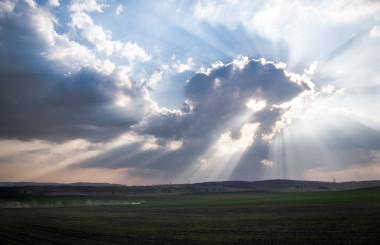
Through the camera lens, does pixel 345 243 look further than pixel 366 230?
No

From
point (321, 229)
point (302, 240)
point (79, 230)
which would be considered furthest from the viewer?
point (79, 230)

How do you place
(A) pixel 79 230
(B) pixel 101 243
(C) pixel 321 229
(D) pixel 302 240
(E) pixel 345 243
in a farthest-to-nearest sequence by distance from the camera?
(A) pixel 79 230, (C) pixel 321 229, (B) pixel 101 243, (D) pixel 302 240, (E) pixel 345 243

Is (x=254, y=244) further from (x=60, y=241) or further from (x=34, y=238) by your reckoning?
(x=34, y=238)

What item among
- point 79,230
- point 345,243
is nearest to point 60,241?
point 79,230

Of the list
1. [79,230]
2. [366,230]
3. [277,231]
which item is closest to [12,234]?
[79,230]

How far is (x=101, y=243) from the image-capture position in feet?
64.9

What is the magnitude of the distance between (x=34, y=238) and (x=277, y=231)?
800 inches

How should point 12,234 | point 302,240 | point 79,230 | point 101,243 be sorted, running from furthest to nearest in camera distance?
1. point 79,230
2. point 12,234
3. point 101,243
4. point 302,240

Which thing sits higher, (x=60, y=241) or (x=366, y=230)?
(x=366, y=230)

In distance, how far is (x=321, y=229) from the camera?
22.0 metres

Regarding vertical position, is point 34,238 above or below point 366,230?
below

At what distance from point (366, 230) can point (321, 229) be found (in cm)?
317

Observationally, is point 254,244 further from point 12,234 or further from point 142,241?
point 12,234

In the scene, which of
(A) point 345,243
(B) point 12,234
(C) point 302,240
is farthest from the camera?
(B) point 12,234
